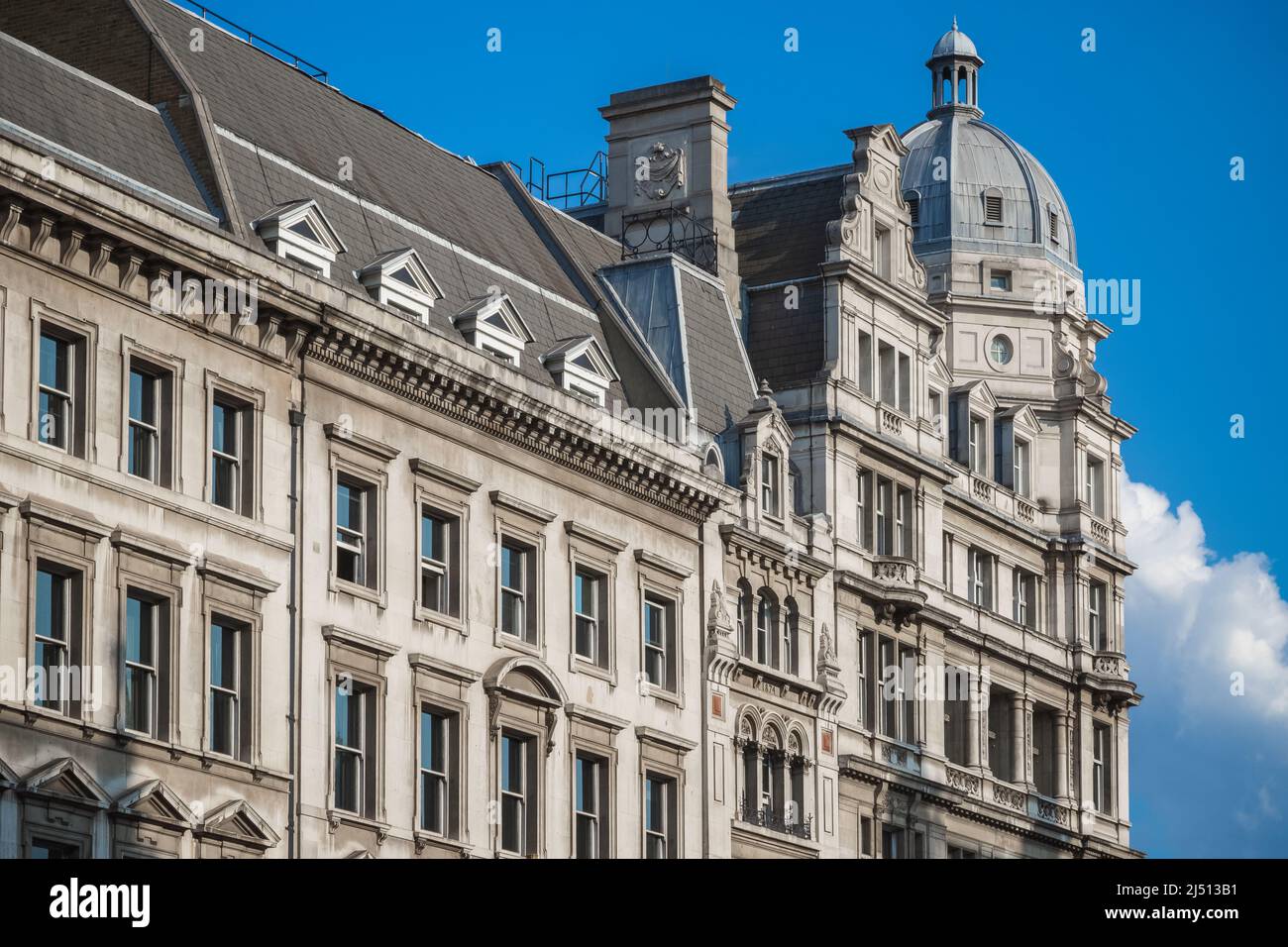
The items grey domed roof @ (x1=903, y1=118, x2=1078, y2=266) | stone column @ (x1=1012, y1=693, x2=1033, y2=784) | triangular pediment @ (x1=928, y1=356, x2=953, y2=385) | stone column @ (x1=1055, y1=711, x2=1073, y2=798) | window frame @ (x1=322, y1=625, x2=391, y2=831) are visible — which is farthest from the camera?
grey domed roof @ (x1=903, y1=118, x2=1078, y2=266)

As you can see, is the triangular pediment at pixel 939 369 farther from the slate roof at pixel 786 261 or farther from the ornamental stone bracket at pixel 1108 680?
the ornamental stone bracket at pixel 1108 680

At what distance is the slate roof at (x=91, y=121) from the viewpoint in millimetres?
58750

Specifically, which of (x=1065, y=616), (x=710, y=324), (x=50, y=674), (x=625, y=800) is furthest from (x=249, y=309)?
(x=1065, y=616)

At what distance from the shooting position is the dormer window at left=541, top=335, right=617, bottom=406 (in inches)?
2798

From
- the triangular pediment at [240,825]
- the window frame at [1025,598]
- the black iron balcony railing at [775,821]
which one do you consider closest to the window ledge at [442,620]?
the triangular pediment at [240,825]

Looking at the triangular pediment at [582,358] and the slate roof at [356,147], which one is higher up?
the slate roof at [356,147]

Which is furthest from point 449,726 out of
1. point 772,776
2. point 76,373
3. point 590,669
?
point 772,776

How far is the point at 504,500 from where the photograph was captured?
66312 millimetres

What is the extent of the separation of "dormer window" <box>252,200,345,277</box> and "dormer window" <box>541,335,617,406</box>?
26.4ft

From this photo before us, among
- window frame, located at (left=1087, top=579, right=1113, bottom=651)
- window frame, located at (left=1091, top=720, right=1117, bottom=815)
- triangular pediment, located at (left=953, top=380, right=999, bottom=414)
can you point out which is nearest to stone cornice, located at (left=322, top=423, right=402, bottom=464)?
triangular pediment, located at (left=953, top=380, right=999, bottom=414)

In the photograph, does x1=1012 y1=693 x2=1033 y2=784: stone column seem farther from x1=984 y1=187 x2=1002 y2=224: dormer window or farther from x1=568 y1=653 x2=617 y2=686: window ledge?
x1=568 y1=653 x2=617 y2=686: window ledge

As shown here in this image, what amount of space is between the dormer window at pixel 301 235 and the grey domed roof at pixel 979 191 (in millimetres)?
42336

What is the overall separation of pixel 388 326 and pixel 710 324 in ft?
61.9

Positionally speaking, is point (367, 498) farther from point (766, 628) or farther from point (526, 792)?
point (766, 628)
